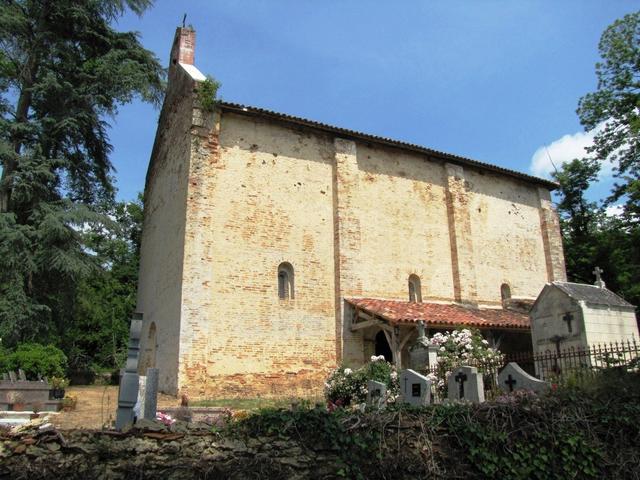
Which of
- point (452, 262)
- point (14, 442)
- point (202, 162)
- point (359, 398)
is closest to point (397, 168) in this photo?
point (452, 262)

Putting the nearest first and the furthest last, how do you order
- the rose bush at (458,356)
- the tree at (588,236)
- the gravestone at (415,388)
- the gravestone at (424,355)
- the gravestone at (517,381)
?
the gravestone at (517,381) → the gravestone at (415,388) → the rose bush at (458,356) → the gravestone at (424,355) → the tree at (588,236)

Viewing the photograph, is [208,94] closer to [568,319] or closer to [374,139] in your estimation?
[374,139]

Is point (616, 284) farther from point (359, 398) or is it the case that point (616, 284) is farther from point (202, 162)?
point (202, 162)

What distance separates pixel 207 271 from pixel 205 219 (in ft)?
5.23

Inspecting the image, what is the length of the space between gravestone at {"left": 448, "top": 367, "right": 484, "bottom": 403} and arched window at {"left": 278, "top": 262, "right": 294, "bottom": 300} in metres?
7.79

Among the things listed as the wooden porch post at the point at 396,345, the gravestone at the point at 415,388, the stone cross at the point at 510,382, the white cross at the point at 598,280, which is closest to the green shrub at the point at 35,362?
the wooden porch post at the point at 396,345

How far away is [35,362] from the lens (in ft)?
45.1

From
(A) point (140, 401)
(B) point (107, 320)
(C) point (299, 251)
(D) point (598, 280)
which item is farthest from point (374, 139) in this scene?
(B) point (107, 320)

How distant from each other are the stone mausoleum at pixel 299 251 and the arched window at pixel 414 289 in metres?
0.04

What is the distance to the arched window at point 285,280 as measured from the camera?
16422 millimetres

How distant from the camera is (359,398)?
12438 millimetres

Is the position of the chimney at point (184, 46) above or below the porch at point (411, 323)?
above

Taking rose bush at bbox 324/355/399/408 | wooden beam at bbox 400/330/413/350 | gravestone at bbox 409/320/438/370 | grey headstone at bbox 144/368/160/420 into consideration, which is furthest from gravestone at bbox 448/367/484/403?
wooden beam at bbox 400/330/413/350

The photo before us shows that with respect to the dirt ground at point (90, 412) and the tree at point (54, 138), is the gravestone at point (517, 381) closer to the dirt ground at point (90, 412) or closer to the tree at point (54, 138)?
the dirt ground at point (90, 412)
